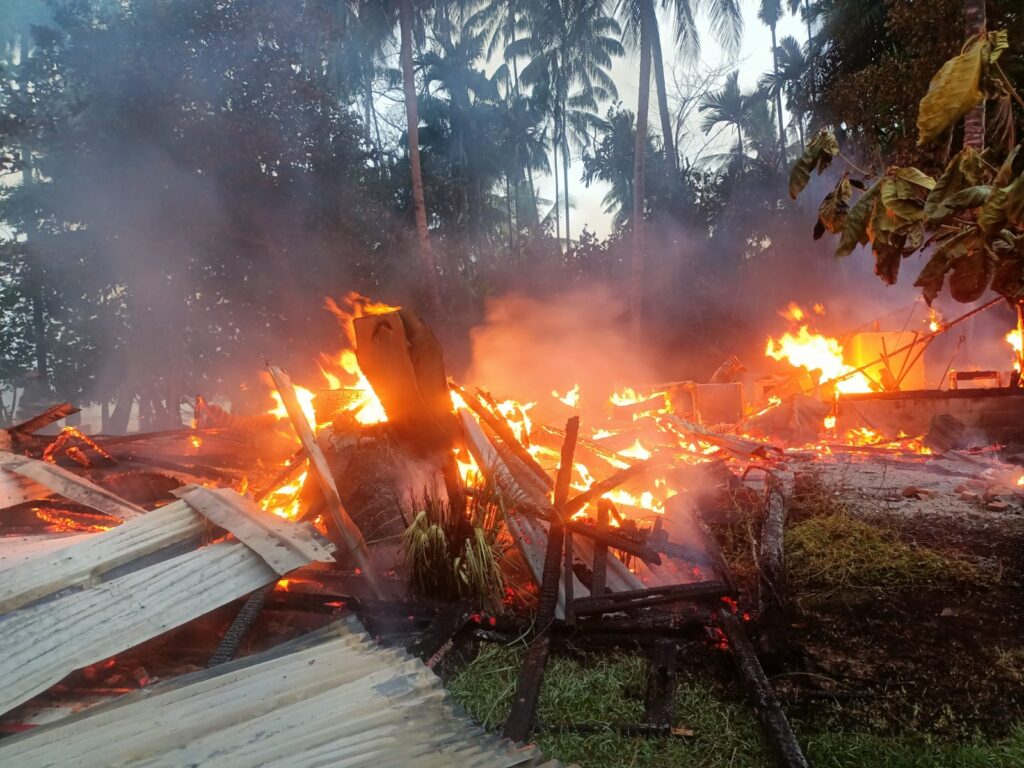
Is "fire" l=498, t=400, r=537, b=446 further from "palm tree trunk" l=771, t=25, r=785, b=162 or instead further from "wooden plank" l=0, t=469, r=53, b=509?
"palm tree trunk" l=771, t=25, r=785, b=162

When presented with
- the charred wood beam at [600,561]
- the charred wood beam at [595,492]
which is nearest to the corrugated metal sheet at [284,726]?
the charred wood beam at [600,561]

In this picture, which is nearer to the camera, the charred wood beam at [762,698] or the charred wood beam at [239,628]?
the charred wood beam at [762,698]

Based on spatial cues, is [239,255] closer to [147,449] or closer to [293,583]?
[147,449]

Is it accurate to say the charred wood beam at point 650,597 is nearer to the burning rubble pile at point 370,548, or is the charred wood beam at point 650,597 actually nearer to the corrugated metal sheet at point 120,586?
the burning rubble pile at point 370,548

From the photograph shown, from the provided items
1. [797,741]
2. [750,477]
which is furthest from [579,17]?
[797,741]

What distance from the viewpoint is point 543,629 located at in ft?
13.3

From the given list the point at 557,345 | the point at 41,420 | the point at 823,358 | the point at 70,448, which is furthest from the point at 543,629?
the point at 557,345

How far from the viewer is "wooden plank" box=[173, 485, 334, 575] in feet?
12.7

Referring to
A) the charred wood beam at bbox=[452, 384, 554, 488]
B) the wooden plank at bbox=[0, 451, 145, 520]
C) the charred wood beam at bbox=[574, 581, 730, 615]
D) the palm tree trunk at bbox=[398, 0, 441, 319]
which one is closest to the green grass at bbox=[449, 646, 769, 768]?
the charred wood beam at bbox=[574, 581, 730, 615]

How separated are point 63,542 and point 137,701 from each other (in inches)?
92.2

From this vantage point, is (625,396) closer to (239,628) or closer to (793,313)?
(239,628)

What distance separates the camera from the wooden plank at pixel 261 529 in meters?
3.87

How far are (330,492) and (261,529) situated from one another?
3.41 feet

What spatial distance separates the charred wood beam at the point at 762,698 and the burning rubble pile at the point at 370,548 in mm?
12
